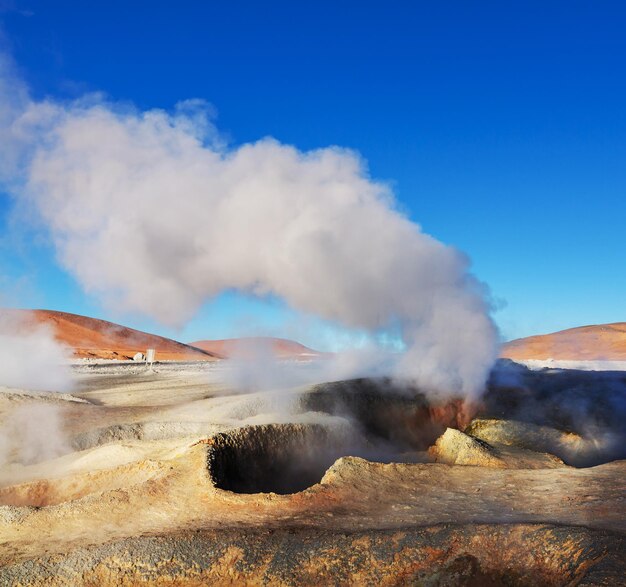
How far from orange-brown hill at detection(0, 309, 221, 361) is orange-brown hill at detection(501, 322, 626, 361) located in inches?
1154

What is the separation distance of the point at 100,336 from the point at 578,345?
45.8 m

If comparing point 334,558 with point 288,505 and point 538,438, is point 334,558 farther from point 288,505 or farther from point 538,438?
point 538,438

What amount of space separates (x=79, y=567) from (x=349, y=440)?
5.68m

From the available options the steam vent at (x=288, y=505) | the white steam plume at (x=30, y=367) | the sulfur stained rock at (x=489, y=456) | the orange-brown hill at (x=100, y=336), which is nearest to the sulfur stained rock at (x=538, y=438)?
the steam vent at (x=288, y=505)

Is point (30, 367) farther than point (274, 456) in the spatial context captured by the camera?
Yes

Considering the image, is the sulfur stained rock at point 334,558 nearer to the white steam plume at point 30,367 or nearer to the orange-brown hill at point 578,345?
the white steam plume at point 30,367

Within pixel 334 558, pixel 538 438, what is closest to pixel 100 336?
pixel 538 438

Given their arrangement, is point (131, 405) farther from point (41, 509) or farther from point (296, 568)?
point (296, 568)

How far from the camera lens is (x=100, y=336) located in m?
52.0

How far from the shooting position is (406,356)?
14078 mm

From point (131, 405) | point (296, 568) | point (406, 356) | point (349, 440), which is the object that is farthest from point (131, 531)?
A: point (406, 356)

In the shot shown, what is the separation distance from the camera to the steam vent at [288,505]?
4.09m

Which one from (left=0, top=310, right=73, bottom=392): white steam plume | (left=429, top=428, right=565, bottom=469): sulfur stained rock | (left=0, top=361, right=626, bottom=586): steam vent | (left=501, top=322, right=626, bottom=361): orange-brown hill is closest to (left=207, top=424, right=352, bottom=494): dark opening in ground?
(left=0, top=361, right=626, bottom=586): steam vent

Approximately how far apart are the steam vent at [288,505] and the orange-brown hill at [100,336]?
35.8 m
